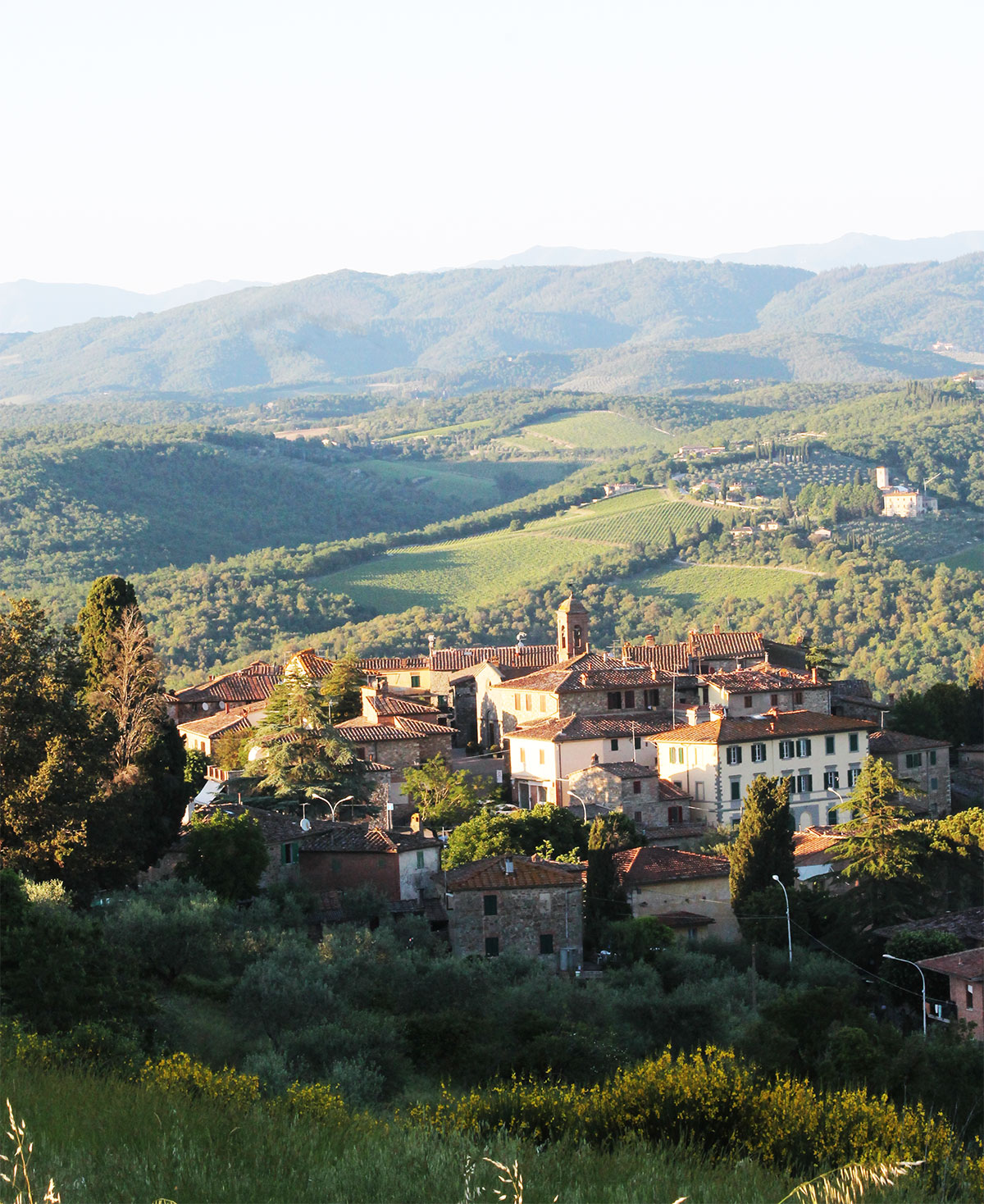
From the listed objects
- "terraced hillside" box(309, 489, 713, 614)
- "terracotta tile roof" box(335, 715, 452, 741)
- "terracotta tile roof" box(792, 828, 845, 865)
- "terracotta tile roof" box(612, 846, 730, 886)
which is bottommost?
"terraced hillside" box(309, 489, 713, 614)

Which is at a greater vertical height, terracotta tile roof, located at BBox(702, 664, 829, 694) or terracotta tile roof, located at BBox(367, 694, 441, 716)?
terracotta tile roof, located at BBox(367, 694, 441, 716)

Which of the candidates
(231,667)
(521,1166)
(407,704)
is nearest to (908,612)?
(231,667)

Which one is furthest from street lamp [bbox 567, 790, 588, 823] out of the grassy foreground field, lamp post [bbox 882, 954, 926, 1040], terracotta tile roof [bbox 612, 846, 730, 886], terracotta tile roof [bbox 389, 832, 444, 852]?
the grassy foreground field

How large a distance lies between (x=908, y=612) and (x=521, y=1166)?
265 feet

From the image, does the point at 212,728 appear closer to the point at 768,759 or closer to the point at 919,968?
the point at 768,759

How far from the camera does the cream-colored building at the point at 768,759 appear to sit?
3841 cm

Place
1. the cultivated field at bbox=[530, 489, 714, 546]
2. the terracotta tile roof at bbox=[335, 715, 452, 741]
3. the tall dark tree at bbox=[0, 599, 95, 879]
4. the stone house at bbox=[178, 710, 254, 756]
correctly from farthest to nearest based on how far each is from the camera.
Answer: the cultivated field at bbox=[530, 489, 714, 546]
the stone house at bbox=[178, 710, 254, 756]
the terracotta tile roof at bbox=[335, 715, 452, 741]
the tall dark tree at bbox=[0, 599, 95, 879]

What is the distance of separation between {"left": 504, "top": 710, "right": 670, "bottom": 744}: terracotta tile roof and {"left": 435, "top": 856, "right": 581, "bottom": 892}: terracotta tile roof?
891 cm

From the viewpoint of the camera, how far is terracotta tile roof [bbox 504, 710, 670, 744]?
125ft

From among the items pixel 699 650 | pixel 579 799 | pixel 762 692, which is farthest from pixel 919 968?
pixel 699 650

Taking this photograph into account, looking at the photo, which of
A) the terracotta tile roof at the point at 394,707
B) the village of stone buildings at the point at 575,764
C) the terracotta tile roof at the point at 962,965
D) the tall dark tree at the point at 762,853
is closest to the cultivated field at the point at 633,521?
the village of stone buildings at the point at 575,764

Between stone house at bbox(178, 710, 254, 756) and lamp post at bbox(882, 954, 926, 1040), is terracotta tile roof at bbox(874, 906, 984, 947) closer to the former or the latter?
lamp post at bbox(882, 954, 926, 1040)

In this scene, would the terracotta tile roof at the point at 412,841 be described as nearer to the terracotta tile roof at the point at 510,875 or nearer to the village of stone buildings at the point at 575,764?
the village of stone buildings at the point at 575,764

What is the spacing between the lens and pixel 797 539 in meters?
106
